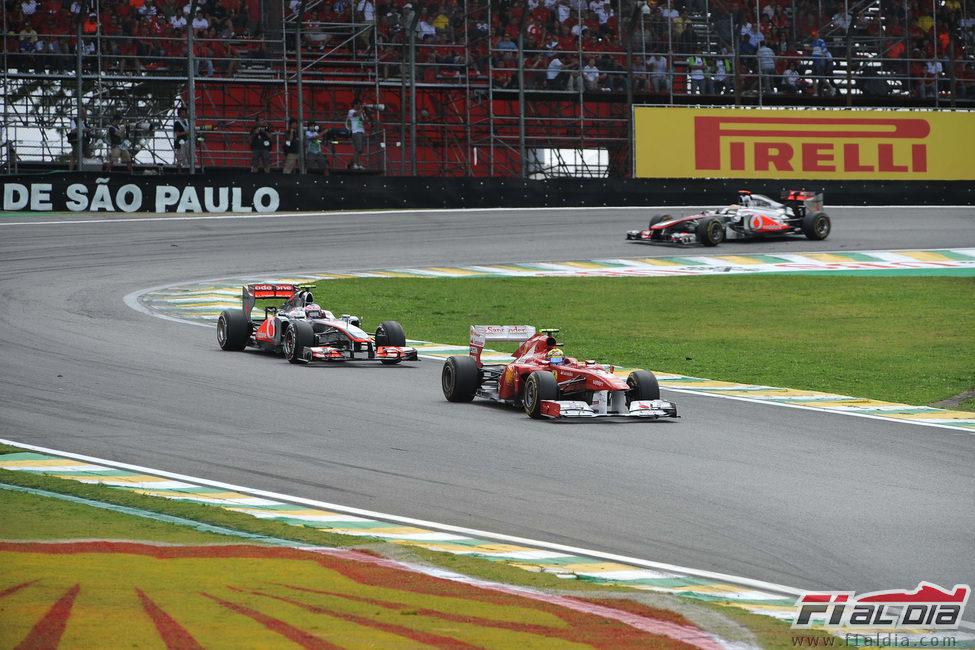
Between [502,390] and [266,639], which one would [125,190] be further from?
[266,639]

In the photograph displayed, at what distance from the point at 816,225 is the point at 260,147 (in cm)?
1426

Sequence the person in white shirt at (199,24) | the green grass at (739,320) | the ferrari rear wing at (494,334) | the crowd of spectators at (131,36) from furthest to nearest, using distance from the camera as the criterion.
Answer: the person in white shirt at (199,24) → the crowd of spectators at (131,36) → the green grass at (739,320) → the ferrari rear wing at (494,334)

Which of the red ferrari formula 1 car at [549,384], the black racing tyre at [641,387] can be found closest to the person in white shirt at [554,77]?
the red ferrari formula 1 car at [549,384]

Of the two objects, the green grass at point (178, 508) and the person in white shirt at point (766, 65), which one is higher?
the person in white shirt at point (766, 65)

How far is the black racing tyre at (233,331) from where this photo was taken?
743 inches

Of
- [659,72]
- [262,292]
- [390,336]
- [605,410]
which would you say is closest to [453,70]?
[659,72]

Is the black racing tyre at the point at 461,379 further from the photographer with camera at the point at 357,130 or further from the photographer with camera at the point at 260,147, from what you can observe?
the photographer with camera at the point at 357,130

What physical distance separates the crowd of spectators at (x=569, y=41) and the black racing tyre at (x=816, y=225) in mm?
6773

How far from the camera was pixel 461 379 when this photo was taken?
14.7 metres

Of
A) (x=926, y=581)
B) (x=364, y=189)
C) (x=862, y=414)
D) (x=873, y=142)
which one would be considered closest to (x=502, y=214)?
(x=364, y=189)

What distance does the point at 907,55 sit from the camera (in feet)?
138

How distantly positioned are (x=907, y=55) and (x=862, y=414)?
99.8 feet

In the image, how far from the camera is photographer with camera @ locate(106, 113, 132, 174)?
111 ft

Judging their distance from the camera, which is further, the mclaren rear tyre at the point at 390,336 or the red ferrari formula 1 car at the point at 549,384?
the mclaren rear tyre at the point at 390,336
